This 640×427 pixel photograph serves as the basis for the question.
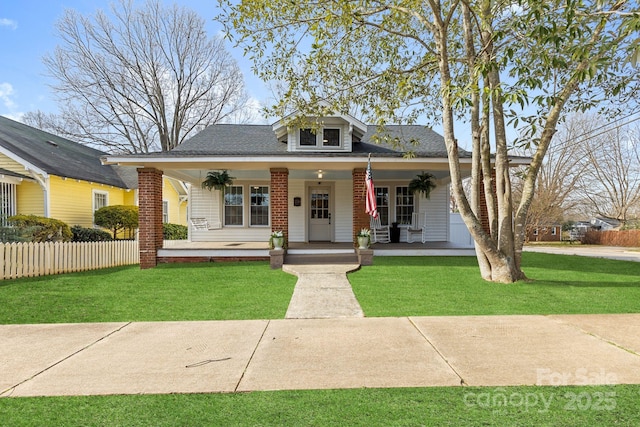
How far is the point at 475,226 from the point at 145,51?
2500 centimetres

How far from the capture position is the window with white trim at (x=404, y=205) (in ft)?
47.1

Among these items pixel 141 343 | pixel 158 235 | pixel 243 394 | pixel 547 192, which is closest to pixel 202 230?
pixel 158 235

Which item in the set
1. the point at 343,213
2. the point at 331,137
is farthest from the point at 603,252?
the point at 331,137

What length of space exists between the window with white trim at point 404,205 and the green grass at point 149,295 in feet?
22.8

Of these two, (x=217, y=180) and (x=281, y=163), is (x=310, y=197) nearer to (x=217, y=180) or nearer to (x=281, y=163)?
(x=217, y=180)

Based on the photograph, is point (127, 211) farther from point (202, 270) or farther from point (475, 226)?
point (475, 226)

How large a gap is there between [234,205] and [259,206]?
3.29 ft

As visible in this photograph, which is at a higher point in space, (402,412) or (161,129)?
(161,129)

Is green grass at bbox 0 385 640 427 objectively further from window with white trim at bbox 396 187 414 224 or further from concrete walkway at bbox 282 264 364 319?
window with white trim at bbox 396 187 414 224

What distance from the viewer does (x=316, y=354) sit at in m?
3.86

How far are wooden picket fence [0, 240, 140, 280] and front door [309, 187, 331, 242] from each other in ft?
21.7

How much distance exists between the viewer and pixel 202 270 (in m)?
9.40

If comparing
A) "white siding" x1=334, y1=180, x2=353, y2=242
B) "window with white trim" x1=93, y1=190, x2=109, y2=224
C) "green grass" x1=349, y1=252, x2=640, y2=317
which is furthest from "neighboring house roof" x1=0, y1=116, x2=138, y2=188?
"green grass" x1=349, y1=252, x2=640, y2=317

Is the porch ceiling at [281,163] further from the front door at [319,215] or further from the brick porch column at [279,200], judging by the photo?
the front door at [319,215]
